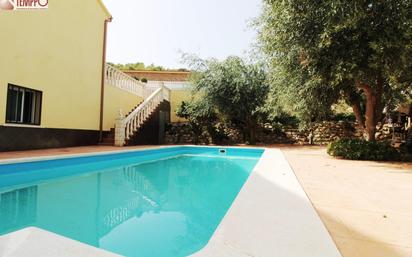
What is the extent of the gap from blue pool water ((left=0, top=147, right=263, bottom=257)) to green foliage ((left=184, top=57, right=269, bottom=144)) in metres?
8.95

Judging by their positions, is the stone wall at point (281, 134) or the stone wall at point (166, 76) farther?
the stone wall at point (166, 76)

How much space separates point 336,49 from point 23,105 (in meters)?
10.0

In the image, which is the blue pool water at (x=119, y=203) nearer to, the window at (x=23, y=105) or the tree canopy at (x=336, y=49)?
the window at (x=23, y=105)

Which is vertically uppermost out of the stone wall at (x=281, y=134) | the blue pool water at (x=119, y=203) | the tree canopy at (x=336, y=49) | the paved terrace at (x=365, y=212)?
the tree canopy at (x=336, y=49)

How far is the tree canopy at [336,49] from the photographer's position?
7254mm

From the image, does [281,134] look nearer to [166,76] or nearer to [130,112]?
[130,112]

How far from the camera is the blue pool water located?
2904 mm

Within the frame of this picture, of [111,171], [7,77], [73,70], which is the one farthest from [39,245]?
[73,70]

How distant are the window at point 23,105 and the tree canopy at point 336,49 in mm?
8019

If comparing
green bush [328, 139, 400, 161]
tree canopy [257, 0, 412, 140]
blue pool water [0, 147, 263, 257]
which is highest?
tree canopy [257, 0, 412, 140]

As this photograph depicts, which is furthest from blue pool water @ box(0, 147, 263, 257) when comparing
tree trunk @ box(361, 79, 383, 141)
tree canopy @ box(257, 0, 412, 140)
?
tree trunk @ box(361, 79, 383, 141)

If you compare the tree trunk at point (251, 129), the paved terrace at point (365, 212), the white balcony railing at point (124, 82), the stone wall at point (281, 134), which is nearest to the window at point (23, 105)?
the white balcony railing at point (124, 82)

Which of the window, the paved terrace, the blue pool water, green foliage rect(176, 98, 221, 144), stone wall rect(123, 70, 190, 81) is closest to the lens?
the paved terrace

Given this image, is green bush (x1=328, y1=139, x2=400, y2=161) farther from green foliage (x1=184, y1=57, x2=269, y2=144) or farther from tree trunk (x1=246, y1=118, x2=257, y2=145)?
tree trunk (x1=246, y1=118, x2=257, y2=145)
